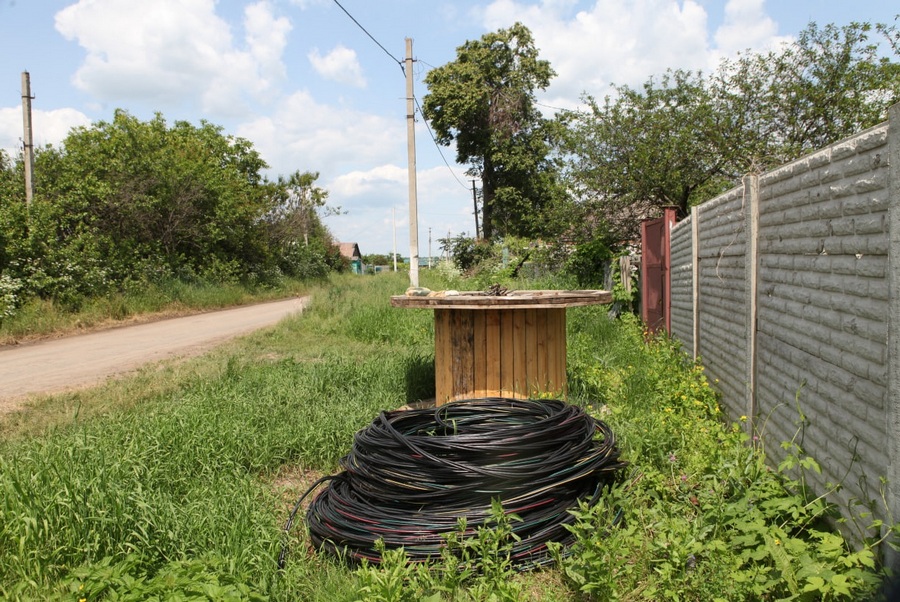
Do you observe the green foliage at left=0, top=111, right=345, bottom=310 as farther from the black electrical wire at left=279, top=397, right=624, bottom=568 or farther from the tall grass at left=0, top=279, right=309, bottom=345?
the black electrical wire at left=279, top=397, right=624, bottom=568

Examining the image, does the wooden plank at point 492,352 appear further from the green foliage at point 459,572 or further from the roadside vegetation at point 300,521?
the green foliage at point 459,572

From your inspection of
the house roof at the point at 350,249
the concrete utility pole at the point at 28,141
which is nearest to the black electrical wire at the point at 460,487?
the concrete utility pole at the point at 28,141

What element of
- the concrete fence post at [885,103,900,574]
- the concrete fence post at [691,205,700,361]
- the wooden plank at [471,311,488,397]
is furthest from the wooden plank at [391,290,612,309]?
the concrete fence post at [885,103,900,574]

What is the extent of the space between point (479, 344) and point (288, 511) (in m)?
2.00

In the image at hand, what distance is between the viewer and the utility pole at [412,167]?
559 inches

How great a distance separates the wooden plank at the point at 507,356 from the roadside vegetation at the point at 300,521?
0.81 metres

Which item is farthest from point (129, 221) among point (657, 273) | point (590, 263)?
point (657, 273)

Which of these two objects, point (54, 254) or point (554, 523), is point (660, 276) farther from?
point (54, 254)

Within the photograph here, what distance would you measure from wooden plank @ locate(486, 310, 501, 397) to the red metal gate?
3.94m

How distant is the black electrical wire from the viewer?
3100mm

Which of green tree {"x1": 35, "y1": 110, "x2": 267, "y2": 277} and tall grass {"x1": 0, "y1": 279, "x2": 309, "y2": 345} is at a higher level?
green tree {"x1": 35, "y1": 110, "x2": 267, "y2": 277}

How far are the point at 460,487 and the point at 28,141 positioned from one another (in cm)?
1573

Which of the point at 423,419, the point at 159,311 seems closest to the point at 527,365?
the point at 423,419

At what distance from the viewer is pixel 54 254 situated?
13484mm
